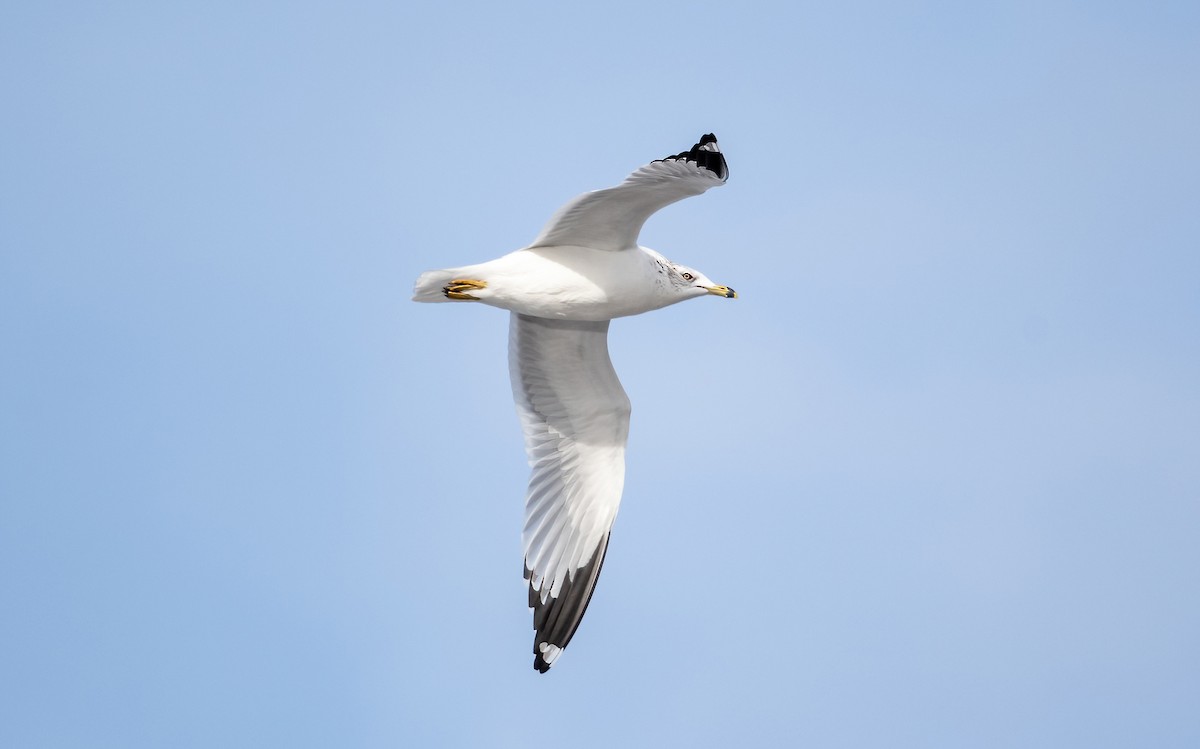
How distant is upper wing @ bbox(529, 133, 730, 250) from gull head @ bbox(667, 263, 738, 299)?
0.43 m

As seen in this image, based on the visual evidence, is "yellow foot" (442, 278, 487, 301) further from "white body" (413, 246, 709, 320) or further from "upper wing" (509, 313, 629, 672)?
"upper wing" (509, 313, 629, 672)

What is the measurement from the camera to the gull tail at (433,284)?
946 cm

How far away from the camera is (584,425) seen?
36.1 ft

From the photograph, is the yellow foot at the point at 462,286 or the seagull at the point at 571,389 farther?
the seagull at the point at 571,389

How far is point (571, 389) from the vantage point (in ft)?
35.9

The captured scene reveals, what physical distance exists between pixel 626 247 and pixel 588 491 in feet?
6.84

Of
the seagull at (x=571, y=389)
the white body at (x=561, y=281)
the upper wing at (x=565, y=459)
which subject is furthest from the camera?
the upper wing at (x=565, y=459)

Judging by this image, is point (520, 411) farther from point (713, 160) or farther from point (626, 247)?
point (713, 160)

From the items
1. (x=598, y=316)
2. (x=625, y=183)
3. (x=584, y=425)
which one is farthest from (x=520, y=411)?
(x=625, y=183)

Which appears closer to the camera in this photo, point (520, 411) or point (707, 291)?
point (707, 291)

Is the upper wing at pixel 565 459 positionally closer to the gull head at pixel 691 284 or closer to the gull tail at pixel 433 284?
the gull head at pixel 691 284

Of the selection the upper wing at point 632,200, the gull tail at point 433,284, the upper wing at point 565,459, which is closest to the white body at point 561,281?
the gull tail at point 433,284

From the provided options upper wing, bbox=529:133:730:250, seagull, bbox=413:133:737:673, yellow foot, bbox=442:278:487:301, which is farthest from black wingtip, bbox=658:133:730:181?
yellow foot, bbox=442:278:487:301

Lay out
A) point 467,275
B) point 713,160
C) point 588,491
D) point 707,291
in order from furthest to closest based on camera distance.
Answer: point 588,491
point 707,291
point 467,275
point 713,160
